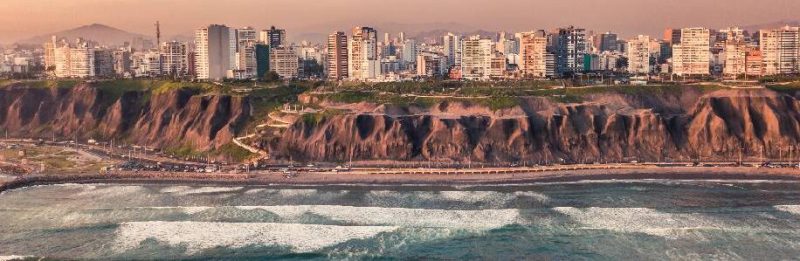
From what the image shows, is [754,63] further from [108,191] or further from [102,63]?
[102,63]

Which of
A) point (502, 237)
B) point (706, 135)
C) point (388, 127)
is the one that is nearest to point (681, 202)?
point (502, 237)

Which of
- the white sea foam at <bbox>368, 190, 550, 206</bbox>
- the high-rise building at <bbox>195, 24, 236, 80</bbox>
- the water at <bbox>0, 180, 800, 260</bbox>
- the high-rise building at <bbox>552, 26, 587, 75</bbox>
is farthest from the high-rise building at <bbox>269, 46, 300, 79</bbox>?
the white sea foam at <bbox>368, 190, 550, 206</bbox>

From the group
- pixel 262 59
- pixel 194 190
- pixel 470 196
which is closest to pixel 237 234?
pixel 194 190

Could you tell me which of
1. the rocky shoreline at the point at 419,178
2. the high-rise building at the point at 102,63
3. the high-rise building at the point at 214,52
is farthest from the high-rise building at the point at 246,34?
the rocky shoreline at the point at 419,178

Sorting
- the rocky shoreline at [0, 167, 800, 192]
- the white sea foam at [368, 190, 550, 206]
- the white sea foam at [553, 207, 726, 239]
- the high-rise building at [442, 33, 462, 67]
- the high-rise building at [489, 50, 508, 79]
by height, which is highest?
the high-rise building at [442, 33, 462, 67]

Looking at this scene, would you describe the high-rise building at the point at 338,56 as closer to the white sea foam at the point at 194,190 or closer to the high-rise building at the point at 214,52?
the high-rise building at the point at 214,52

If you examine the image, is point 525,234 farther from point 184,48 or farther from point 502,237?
point 184,48

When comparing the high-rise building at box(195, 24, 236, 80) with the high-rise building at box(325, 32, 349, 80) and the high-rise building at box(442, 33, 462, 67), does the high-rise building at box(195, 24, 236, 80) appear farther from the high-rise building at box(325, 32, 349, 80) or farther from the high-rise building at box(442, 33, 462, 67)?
the high-rise building at box(442, 33, 462, 67)
